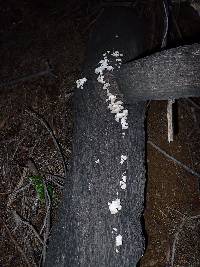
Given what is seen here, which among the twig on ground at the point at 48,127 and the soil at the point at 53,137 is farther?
the twig on ground at the point at 48,127

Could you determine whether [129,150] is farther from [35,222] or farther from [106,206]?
[35,222]

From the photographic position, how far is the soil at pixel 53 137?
259cm

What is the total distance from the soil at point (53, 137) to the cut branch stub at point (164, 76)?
2.63 feet

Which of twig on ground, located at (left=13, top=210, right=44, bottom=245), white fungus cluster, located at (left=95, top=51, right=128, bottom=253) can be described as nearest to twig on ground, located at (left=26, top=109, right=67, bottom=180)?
twig on ground, located at (left=13, top=210, right=44, bottom=245)

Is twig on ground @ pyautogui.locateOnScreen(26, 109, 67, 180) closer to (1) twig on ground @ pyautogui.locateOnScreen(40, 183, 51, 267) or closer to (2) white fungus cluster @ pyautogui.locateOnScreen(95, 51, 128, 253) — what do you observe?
(1) twig on ground @ pyautogui.locateOnScreen(40, 183, 51, 267)

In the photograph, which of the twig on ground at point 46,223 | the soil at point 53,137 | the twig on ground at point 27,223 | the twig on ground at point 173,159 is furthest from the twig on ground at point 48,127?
the twig on ground at point 173,159

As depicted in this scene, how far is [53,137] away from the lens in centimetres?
287

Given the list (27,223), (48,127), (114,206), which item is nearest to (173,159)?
(114,206)

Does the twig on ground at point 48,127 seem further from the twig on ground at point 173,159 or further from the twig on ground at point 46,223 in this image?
the twig on ground at point 173,159

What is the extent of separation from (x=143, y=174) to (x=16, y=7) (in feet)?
8.81

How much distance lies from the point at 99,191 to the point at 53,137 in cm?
93

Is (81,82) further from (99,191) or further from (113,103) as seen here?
(99,191)

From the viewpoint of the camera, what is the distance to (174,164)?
113 inches

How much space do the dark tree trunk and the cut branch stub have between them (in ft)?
0.68
